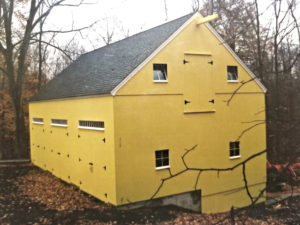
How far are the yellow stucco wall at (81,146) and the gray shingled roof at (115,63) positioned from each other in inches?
12.0

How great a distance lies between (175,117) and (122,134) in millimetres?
1341

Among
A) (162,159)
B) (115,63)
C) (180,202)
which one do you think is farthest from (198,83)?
(180,202)

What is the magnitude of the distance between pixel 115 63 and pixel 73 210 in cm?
373

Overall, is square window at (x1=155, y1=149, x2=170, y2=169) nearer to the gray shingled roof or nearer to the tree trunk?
the gray shingled roof

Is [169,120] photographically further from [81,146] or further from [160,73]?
[81,146]

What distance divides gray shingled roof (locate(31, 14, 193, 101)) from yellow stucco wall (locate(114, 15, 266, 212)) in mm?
316

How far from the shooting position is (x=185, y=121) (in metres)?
6.66

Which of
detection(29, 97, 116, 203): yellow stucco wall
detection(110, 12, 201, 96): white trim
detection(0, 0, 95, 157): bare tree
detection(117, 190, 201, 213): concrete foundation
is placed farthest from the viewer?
detection(0, 0, 95, 157): bare tree

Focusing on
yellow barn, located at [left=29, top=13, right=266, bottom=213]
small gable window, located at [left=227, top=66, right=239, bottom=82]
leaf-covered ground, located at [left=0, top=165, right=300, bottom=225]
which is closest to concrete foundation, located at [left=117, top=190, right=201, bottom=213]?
yellow barn, located at [left=29, top=13, right=266, bottom=213]

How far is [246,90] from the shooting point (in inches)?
278

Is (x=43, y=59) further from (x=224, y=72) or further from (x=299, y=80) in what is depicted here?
(x=299, y=80)

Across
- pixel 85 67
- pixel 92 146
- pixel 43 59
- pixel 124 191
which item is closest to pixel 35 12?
pixel 43 59

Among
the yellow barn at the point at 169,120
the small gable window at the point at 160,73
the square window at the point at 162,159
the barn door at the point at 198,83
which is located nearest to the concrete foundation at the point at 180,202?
the yellow barn at the point at 169,120

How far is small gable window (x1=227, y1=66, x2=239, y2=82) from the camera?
22.4 feet
